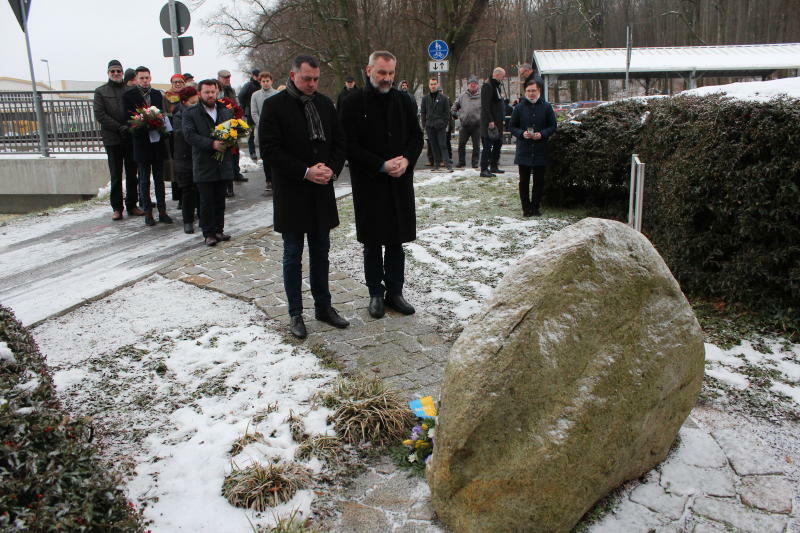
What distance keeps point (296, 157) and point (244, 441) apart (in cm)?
228

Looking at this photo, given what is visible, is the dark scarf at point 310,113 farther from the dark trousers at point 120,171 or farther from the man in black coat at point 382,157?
the dark trousers at point 120,171

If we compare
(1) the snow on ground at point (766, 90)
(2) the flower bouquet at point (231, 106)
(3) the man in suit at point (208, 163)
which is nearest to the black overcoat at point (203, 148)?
(3) the man in suit at point (208, 163)

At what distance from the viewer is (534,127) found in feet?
29.7

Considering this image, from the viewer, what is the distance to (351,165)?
537 cm

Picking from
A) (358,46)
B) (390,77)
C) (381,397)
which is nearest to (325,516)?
(381,397)

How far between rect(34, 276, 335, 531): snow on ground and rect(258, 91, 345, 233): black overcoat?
0.96 m

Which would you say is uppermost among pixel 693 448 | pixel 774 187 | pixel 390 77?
pixel 390 77

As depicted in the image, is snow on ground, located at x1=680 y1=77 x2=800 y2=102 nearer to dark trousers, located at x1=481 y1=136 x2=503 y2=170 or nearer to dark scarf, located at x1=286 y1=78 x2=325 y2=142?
dark scarf, located at x1=286 y1=78 x2=325 y2=142

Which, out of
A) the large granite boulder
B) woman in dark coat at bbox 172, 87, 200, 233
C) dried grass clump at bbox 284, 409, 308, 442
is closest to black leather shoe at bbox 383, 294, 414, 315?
dried grass clump at bbox 284, 409, 308, 442

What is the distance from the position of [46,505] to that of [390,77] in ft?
13.1

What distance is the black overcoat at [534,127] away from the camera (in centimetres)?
892

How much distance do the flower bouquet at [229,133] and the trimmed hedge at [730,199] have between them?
15.8ft

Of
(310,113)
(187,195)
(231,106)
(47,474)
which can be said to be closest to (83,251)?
(187,195)

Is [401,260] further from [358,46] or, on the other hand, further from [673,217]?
[358,46]
